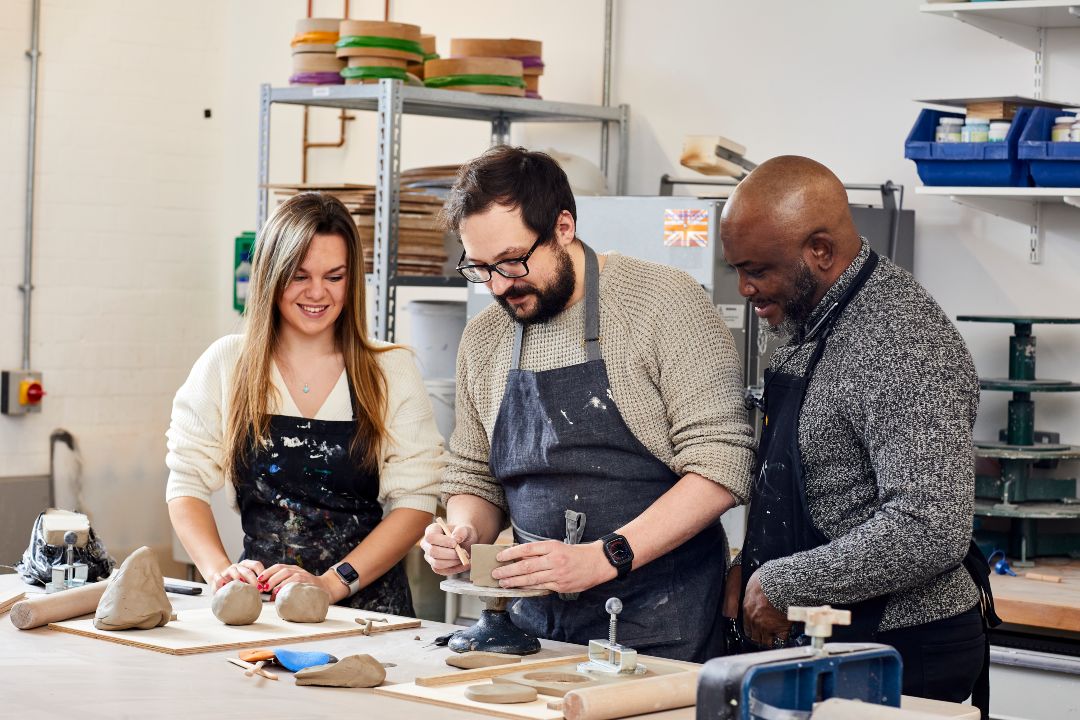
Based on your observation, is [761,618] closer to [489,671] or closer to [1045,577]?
[489,671]

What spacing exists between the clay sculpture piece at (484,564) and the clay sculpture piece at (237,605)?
1.34ft

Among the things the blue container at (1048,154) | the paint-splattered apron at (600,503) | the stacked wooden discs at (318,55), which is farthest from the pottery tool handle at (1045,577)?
the stacked wooden discs at (318,55)

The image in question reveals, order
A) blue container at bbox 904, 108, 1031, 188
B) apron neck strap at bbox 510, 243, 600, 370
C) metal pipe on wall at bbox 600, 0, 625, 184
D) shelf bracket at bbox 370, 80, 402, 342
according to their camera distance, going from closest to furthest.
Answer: apron neck strap at bbox 510, 243, 600, 370, blue container at bbox 904, 108, 1031, 188, shelf bracket at bbox 370, 80, 402, 342, metal pipe on wall at bbox 600, 0, 625, 184

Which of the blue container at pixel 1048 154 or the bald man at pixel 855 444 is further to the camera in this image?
the blue container at pixel 1048 154

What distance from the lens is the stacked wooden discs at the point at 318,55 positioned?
440cm

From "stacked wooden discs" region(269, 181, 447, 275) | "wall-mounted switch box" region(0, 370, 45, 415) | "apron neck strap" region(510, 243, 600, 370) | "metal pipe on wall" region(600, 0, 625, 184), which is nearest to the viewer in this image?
"apron neck strap" region(510, 243, 600, 370)

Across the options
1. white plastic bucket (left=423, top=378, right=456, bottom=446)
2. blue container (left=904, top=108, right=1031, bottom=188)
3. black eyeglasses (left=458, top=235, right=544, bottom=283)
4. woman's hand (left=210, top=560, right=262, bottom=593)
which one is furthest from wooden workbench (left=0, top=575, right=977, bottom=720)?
white plastic bucket (left=423, top=378, right=456, bottom=446)

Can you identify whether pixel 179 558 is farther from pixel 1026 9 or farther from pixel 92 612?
pixel 1026 9

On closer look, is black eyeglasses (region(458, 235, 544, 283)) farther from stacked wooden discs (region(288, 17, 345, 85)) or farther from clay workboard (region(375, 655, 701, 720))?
stacked wooden discs (region(288, 17, 345, 85))

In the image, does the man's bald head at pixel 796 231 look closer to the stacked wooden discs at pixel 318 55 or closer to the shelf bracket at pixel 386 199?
the shelf bracket at pixel 386 199

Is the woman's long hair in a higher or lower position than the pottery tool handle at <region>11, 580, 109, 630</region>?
higher

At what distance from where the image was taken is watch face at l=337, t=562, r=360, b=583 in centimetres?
259

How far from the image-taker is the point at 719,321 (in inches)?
93.2

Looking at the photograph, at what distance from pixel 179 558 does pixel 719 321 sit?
12.2 feet
